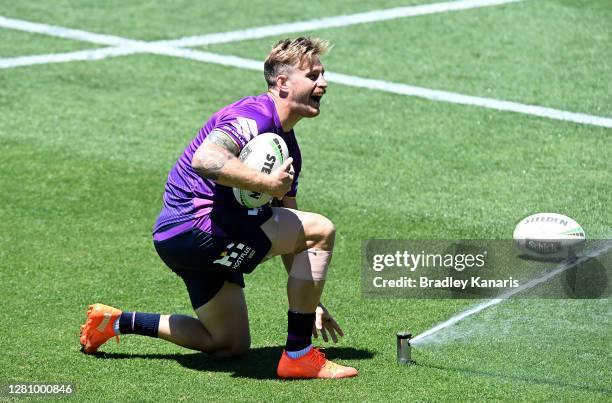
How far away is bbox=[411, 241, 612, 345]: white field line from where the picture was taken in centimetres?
741

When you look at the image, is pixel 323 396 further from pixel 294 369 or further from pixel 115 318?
pixel 115 318

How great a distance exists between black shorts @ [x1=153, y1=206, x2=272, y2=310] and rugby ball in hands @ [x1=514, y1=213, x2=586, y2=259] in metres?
2.53

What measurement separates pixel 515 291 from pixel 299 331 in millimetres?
1909

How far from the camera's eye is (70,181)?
10375mm

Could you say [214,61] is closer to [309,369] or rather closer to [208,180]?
[208,180]

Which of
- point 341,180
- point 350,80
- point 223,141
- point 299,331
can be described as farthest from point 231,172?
point 350,80

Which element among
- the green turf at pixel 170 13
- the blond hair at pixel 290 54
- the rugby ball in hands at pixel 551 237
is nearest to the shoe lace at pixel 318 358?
the blond hair at pixel 290 54

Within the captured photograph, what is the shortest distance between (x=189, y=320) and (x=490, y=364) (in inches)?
71.6

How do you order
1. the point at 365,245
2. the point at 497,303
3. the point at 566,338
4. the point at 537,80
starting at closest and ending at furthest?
the point at 566,338 → the point at 497,303 → the point at 365,245 → the point at 537,80

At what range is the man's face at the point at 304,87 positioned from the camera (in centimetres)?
683

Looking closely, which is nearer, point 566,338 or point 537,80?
point 566,338

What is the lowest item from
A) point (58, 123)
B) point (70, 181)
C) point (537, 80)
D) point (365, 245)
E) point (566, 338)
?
point (566, 338)

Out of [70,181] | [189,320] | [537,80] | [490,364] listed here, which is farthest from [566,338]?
[537,80]

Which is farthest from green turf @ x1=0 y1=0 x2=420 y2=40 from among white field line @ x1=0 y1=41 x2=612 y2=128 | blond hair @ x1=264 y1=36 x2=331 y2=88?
blond hair @ x1=264 y1=36 x2=331 y2=88
